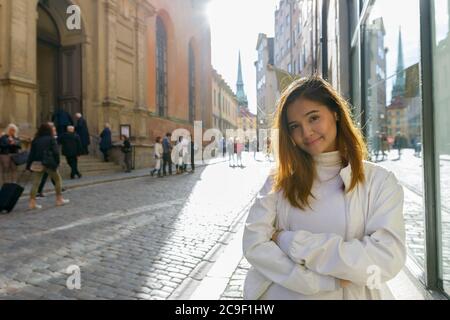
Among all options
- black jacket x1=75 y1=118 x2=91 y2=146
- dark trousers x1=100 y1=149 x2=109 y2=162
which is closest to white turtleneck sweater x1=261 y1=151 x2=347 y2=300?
black jacket x1=75 y1=118 x2=91 y2=146

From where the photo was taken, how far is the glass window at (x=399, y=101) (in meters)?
3.52

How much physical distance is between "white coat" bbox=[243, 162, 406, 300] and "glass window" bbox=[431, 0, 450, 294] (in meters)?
Answer: 1.47

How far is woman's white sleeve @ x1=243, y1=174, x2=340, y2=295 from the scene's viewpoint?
136 centimetres

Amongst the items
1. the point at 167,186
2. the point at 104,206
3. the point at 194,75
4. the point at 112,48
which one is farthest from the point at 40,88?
the point at 194,75

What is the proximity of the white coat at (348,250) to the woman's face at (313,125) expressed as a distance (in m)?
0.17

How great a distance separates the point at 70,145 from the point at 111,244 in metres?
7.87

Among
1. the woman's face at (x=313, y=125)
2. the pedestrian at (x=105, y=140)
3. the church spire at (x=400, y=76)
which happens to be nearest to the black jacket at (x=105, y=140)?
the pedestrian at (x=105, y=140)

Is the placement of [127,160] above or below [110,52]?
below

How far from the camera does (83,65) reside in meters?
15.9

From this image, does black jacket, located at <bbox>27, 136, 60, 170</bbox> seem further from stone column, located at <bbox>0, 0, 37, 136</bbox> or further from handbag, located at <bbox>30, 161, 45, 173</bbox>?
stone column, located at <bbox>0, 0, 37, 136</bbox>

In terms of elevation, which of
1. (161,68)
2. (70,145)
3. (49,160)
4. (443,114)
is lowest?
(49,160)

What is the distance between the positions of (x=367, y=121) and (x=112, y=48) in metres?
13.7

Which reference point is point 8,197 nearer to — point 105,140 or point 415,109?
point 415,109

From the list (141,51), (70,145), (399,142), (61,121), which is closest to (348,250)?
(399,142)
